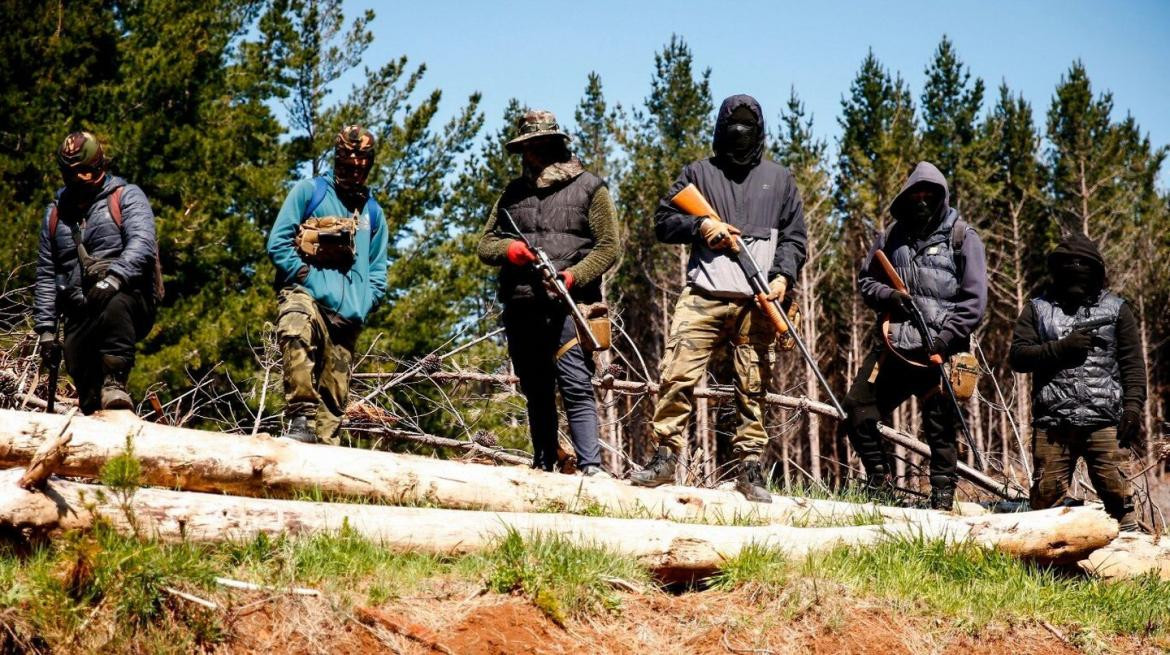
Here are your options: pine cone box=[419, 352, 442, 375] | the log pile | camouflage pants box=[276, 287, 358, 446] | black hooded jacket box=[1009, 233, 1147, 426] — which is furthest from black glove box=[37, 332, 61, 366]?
black hooded jacket box=[1009, 233, 1147, 426]

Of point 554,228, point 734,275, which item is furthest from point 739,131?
point 554,228

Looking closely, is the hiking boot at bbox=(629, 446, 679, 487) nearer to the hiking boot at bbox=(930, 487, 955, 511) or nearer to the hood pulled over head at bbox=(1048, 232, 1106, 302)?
the hiking boot at bbox=(930, 487, 955, 511)

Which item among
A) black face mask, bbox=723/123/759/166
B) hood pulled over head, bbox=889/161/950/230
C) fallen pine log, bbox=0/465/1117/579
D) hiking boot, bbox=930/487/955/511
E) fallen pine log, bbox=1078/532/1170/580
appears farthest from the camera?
hood pulled over head, bbox=889/161/950/230

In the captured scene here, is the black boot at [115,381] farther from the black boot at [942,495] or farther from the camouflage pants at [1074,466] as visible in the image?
the camouflage pants at [1074,466]

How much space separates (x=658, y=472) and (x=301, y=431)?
2.07m

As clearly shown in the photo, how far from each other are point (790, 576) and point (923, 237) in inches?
121

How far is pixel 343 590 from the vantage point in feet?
15.1

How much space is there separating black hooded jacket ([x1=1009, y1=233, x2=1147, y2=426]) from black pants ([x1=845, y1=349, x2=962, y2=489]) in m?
0.56

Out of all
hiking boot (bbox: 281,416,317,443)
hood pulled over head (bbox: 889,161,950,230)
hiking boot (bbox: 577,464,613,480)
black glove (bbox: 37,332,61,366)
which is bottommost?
hiking boot (bbox: 577,464,613,480)

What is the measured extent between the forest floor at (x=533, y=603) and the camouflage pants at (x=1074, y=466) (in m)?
1.22

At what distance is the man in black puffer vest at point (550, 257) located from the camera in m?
6.84

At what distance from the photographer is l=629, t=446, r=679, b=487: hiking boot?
6348mm

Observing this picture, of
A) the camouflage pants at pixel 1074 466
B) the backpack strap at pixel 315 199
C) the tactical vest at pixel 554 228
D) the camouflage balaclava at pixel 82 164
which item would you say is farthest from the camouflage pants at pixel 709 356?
the camouflage balaclava at pixel 82 164

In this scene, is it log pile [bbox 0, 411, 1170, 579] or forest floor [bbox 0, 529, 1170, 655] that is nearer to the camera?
forest floor [bbox 0, 529, 1170, 655]
